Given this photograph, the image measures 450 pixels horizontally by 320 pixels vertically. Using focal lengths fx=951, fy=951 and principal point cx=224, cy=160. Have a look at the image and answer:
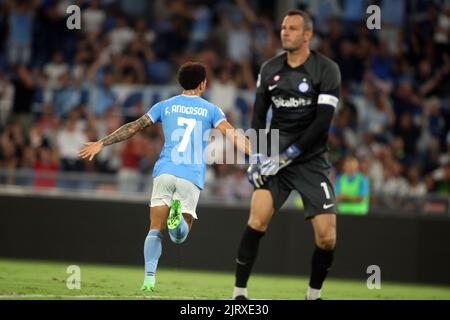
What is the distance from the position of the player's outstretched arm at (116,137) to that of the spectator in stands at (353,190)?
22.5 ft

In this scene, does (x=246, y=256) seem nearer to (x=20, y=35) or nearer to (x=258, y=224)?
(x=258, y=224)

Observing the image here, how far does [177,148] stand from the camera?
9.84 meters

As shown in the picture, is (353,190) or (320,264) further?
(353,190)

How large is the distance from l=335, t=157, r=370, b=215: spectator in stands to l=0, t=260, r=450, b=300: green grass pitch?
4.10 ft

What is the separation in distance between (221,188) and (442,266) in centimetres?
392

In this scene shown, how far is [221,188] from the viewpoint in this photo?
16.0m

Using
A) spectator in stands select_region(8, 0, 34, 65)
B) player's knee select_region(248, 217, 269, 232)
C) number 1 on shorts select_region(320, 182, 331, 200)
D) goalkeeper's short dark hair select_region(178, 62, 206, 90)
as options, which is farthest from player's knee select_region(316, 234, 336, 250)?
spectator in stands select_region(8, 0, 34, 65)

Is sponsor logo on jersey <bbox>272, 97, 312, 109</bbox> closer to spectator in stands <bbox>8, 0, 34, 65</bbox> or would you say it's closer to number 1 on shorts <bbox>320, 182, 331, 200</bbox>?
number 1 on shorts <bbox>320, 182, 331, 200</bbox>

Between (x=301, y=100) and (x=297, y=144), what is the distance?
435 millimetres

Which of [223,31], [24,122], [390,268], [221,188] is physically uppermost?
[223,31]

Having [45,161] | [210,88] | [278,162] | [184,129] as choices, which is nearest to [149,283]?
[184,129]
